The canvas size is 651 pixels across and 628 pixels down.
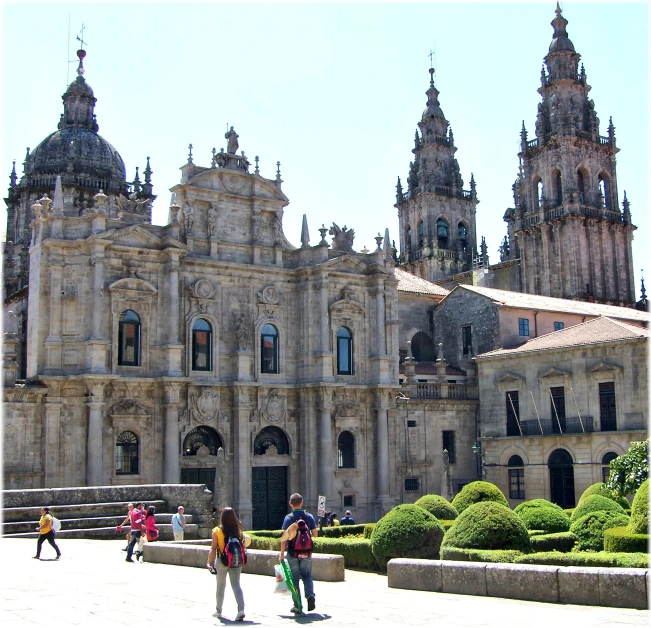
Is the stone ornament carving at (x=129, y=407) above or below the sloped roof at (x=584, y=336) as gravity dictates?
below

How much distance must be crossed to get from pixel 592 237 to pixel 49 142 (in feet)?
134

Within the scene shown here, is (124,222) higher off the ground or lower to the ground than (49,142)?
lower

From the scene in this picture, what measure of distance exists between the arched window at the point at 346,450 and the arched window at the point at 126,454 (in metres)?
10.0

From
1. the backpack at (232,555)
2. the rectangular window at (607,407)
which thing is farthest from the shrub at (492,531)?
the rectangular window at (607,407)

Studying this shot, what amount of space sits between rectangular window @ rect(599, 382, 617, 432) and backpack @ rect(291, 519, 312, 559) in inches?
1172

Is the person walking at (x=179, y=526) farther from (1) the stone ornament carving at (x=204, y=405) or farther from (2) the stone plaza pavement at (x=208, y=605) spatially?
(1) the stone ornament carving at (x=204, y=405)

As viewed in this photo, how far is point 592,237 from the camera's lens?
69.9m

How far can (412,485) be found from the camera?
4494 centimetres

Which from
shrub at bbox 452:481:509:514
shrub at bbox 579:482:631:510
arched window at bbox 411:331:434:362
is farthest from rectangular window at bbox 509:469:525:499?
shrub at bbox 452:481:509:514

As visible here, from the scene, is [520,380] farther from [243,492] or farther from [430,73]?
[430,73]

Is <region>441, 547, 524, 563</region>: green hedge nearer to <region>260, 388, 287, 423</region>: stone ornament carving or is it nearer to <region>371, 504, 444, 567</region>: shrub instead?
<region>371, 504, 444, 567</region>: shrub

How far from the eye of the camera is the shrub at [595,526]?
21344mm

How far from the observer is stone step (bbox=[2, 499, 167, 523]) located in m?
24.7

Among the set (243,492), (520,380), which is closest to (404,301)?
(520,380)
